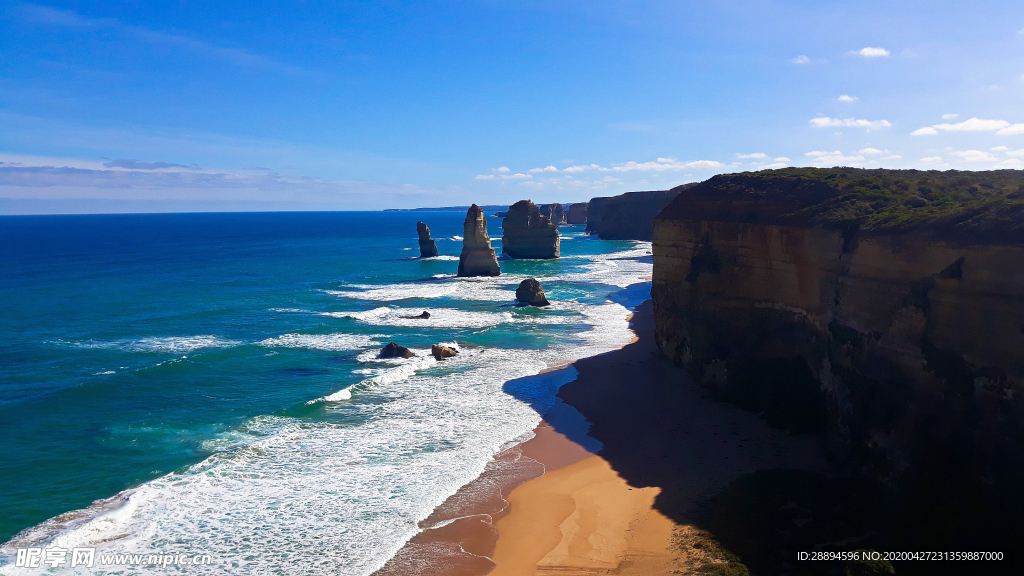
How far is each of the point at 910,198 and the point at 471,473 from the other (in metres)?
15.1

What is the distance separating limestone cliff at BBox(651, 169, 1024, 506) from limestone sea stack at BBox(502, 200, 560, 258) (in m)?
55.4

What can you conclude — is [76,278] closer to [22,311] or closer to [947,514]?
[22,311]

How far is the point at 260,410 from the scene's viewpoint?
2259 centimetres

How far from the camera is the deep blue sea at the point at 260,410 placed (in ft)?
47.3

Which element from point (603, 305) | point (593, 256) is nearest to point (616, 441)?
point (603, 305)

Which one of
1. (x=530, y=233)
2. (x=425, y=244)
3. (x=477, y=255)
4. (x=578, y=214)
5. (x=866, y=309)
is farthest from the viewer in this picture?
(x=578, y=214)

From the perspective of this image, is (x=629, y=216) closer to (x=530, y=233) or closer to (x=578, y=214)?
(x=530, y=233)

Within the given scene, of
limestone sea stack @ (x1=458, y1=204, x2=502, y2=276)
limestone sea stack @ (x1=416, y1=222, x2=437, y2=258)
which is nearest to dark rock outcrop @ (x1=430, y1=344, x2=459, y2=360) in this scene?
limestone sea stack @ (x1=458, y1=204, x2=502, y2=276)

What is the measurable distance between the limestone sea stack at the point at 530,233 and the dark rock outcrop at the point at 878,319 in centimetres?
5608

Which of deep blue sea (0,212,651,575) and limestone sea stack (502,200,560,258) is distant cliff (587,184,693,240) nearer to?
limestone sea stack (502,200,560,258)

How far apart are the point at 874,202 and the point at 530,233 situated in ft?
210

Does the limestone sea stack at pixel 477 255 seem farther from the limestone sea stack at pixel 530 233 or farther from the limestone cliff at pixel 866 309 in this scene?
the limestone cliff at pixel 866 309

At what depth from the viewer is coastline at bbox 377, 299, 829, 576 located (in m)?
13.1

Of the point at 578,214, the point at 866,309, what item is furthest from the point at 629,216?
the point at 866,309
